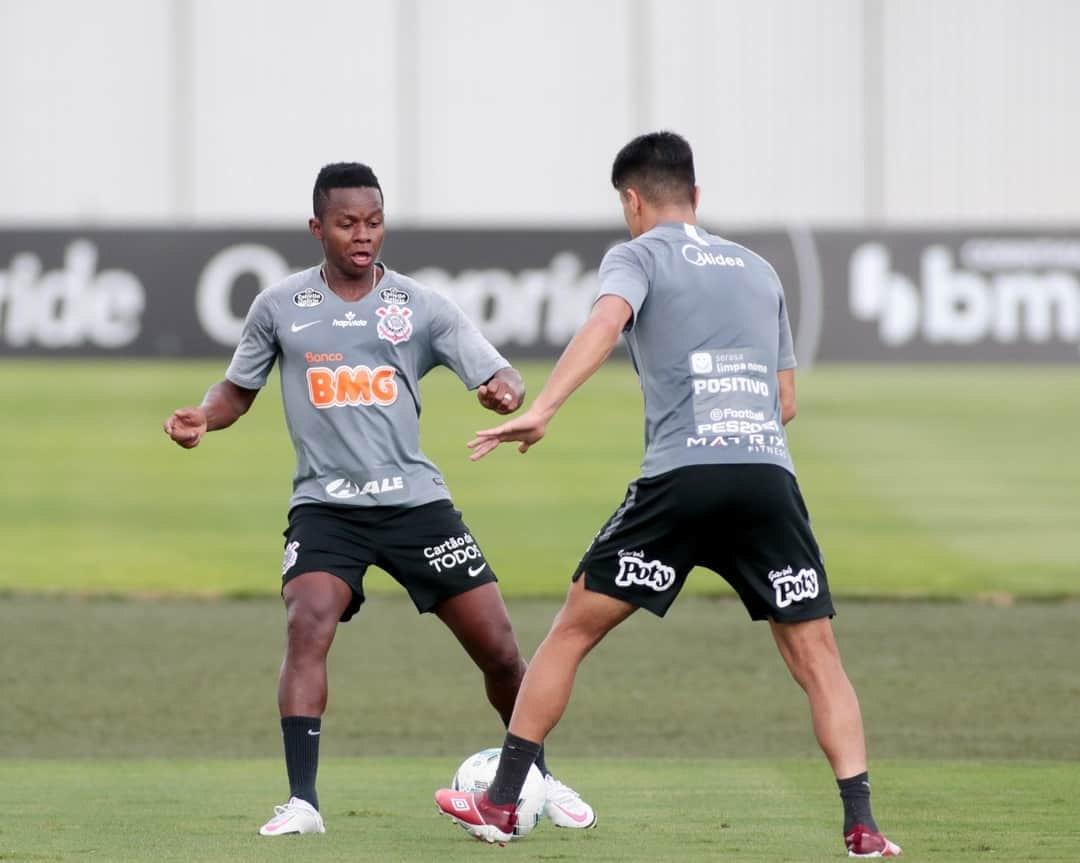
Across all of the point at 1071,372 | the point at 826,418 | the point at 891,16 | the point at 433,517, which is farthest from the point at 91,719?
the point at 891,16

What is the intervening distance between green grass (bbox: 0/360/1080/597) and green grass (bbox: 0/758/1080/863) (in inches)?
264

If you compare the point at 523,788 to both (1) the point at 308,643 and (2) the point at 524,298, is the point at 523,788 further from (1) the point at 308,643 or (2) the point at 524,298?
(2) the point at 524,298

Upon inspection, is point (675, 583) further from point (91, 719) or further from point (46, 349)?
point (46, 349)

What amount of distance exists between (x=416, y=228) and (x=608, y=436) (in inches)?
176

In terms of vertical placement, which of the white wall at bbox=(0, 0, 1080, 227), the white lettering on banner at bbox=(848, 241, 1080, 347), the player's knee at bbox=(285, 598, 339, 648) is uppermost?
the white wall at bbox=(0, 0, 1080, 227)

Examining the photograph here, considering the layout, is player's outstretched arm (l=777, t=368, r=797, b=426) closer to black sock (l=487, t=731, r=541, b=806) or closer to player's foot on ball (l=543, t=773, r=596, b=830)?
black sock (l=487, t=731, r=541, b=806)

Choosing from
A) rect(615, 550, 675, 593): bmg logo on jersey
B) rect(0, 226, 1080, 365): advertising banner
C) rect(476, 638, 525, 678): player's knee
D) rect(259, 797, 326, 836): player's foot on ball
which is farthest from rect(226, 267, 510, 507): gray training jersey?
rect(0, 226, 1080, 365): advertising banner

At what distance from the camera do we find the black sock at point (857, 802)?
595 cm

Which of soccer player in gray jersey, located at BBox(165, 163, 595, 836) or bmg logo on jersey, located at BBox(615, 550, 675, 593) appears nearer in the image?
bmg logo on jersey, located at BBox(615, 550, 675, 593)

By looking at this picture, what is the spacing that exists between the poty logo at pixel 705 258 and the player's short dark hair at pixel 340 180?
132cm

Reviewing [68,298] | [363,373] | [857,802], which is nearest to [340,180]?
[363,373]

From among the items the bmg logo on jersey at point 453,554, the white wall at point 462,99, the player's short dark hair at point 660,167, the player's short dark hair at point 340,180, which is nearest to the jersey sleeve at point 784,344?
the player's short dark hair at point 660,167

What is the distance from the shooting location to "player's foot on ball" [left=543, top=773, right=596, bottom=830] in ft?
22.1

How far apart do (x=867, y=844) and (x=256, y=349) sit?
2.72 m
